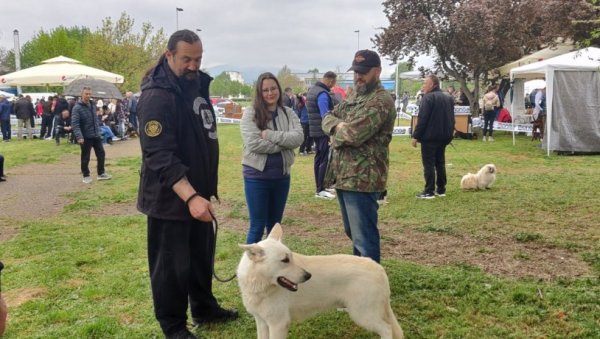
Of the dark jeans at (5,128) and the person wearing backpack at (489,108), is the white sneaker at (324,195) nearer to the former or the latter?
the person wearing backpack at (489,108)

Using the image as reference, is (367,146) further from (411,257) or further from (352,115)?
(411,257)

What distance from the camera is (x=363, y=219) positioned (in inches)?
159

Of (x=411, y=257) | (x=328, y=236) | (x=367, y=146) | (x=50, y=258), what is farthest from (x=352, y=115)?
(x=50, y=258)

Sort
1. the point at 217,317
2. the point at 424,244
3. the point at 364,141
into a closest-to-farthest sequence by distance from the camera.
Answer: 1. the point at 364,141
2. the point at 217,317
3. the point at 424,244

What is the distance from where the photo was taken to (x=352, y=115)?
3.98 metres

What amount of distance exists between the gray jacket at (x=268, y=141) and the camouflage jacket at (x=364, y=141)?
2.13 feet

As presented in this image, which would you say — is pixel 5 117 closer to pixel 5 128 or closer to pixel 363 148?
pixel 5 128

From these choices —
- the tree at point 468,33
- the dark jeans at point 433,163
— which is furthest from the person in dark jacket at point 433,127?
the tree at point 468,33

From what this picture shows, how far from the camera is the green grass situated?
3.92 metres

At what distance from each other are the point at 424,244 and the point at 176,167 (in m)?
3.90

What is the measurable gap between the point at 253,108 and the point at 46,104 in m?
21.6

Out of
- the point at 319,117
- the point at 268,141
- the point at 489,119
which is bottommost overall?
the point at 268,141

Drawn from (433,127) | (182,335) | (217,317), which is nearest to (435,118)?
(433,127)

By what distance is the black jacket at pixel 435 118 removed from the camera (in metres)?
8.32
